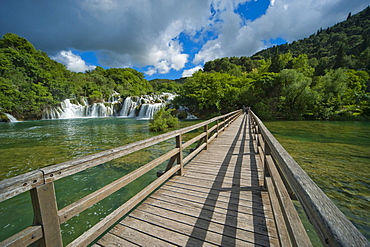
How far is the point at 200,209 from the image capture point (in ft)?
7.96

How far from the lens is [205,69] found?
80812 millimetres

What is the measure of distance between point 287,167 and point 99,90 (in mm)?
51558

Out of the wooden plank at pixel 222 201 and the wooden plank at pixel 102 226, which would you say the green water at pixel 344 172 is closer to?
the wooden plank at pixel 222 201

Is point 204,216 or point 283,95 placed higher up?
point 283,95

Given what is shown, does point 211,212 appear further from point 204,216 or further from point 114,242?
point 114,242

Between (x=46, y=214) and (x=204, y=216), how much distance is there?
5.92 ft

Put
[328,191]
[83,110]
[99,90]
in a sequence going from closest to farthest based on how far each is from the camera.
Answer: [328,191], [83,110], [99,90]

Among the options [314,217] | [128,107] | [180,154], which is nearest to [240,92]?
[128,107]

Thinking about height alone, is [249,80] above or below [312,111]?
above

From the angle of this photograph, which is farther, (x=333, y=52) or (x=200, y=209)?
(x=333, y=52)

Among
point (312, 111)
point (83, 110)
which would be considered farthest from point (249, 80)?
point (83, 110)

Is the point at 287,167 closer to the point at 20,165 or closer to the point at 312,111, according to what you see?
the point at 20,165

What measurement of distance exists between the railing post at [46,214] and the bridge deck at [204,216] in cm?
74

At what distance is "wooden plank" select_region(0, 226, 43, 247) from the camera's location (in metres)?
1.02
